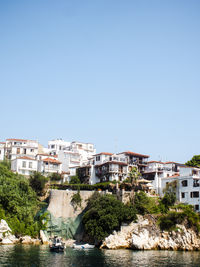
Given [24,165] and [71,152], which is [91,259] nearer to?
[24,165]

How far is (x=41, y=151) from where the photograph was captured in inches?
4532

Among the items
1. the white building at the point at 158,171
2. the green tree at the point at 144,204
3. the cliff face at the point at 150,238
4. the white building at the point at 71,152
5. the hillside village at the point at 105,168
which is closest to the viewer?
the cliff face at the point at 150,238

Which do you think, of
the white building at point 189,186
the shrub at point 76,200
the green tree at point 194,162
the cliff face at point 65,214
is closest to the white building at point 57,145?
the green tree at point 194,162

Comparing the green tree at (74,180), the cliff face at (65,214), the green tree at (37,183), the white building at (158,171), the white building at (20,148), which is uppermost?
the white building at (20,148)

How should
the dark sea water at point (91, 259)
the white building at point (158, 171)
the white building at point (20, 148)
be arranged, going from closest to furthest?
the dark sea water at point (91, 259) < the white building at point (158, 171) < the white building at point (20, 148)

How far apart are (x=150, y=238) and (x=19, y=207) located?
86.9 ft

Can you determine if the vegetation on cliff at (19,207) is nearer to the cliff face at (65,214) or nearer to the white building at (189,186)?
the cliff face at (65,214)

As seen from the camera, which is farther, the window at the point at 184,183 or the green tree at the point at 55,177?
the green tree at the point at 55,177

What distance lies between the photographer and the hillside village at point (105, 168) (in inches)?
3121

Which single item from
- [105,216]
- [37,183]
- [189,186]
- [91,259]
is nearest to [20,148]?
[37,183]

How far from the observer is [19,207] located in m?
67.8

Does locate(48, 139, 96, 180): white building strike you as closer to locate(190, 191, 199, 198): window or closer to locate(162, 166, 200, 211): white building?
locate(162, 166, 200, 211): white building

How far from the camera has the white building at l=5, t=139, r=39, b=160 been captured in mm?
104056

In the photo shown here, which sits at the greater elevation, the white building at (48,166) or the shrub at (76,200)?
the white building at (48,166)
